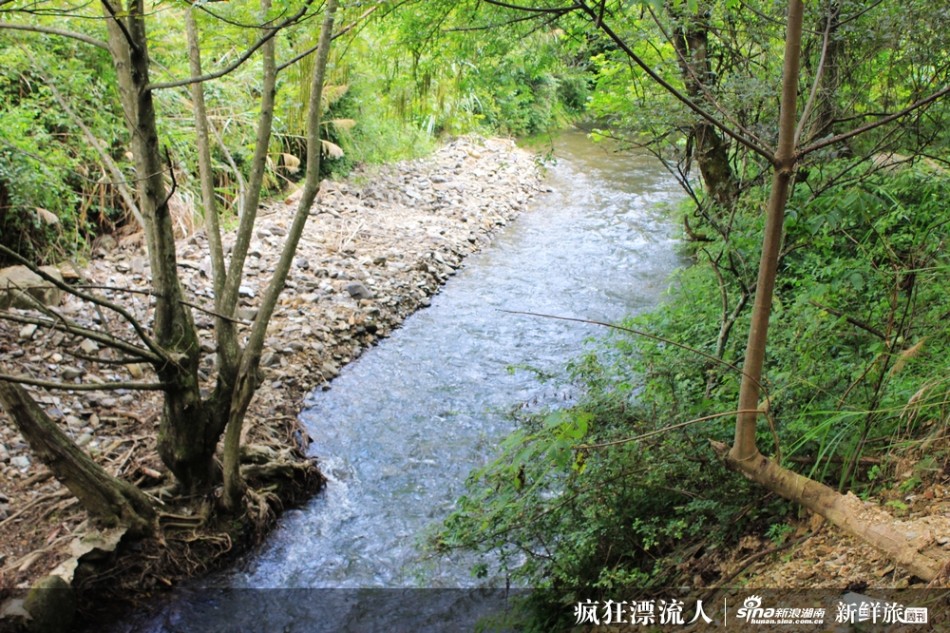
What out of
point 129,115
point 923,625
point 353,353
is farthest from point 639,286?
point 923,625

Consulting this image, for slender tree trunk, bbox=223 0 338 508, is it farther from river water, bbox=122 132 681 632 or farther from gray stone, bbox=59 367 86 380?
gray stone, bbox=59 367 86 380

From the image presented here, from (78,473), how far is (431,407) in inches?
108

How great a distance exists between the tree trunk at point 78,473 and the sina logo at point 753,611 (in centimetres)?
310

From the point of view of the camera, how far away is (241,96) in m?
8.42

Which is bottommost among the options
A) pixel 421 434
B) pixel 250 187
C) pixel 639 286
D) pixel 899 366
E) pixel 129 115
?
pixel 421 434

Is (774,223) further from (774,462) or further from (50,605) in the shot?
(50,605)

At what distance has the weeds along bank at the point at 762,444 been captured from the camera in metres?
2.48

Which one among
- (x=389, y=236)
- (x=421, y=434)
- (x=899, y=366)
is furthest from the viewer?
(x=389, y=236)

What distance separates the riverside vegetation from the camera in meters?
2.41

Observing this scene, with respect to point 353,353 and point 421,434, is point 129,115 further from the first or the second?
point 353,353

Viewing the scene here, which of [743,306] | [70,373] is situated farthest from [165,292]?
[743,306]

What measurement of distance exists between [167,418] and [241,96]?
5524 millimetres

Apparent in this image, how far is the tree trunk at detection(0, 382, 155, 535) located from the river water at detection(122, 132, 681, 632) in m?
0.53

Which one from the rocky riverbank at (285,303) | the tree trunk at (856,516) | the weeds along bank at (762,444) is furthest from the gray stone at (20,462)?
the tree trunk at (856,516)
